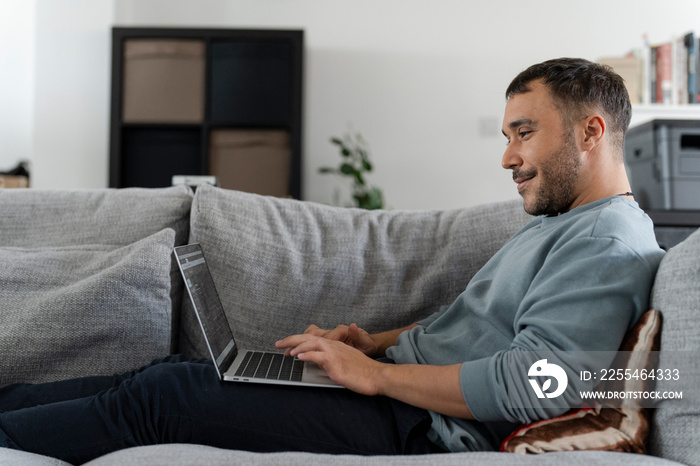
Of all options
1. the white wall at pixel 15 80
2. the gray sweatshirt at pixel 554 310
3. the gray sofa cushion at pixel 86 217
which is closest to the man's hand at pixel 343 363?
the gray sweatshirt at pixel 554 310

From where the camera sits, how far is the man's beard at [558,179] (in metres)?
0.98

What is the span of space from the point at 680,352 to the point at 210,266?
980 millimetres

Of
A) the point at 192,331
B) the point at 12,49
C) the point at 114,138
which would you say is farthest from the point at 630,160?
the point at 12,49

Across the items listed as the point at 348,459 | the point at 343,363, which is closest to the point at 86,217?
the point at 343,363

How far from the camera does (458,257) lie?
1.34m

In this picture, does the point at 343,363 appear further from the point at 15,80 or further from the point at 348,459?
the point at 15,80

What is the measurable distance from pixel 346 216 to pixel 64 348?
73 cm

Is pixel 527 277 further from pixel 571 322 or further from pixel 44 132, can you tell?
pixel 44 132

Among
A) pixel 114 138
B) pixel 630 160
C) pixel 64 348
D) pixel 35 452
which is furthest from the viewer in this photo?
pixel 114 138

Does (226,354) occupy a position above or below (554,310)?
below

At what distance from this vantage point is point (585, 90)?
994 mm

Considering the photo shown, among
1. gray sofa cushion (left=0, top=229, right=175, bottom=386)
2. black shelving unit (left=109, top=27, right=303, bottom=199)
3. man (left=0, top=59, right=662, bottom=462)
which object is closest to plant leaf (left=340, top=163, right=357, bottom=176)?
black shelving unit (left=109, top=27, right=303, bottom=199)

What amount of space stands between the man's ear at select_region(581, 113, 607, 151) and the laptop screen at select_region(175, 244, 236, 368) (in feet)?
2.42

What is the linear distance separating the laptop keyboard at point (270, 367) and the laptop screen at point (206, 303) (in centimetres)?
4
